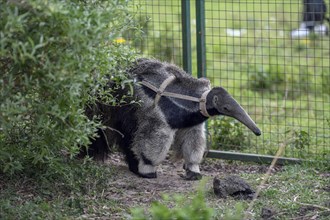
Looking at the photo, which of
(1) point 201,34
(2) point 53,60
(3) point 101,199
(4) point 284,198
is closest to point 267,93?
(1) point 201,34

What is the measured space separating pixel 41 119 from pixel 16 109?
0.26 metres

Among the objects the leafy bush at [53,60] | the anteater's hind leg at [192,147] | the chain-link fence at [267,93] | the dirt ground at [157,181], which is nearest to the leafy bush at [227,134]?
the chain-link fence at [267,93]

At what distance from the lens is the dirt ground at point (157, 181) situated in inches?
272

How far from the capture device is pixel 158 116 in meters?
7.45

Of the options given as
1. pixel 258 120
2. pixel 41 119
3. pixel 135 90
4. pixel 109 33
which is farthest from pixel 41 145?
pixel 258 120

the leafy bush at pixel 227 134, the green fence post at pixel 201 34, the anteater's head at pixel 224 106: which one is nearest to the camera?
the anteater's head at pixel 224 106

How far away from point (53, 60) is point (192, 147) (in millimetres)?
3076

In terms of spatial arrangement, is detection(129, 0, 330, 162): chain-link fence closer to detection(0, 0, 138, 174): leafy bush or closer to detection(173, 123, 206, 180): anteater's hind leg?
detection(173, 123, 206, 180): anteater's hind leg

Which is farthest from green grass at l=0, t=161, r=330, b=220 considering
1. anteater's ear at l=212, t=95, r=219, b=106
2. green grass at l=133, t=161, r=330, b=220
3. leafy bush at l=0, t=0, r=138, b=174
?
anteater's ear at l=212, t=95, r=219, b=106

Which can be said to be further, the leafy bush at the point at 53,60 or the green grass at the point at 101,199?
the green grass at the point at 101,199

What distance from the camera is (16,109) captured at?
16.7 ft

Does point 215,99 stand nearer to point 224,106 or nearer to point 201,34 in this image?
point 224,106

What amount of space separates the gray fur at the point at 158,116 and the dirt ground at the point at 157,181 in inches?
7.2

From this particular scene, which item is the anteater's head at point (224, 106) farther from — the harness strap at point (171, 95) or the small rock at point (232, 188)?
the small rock at point (232, 188)
